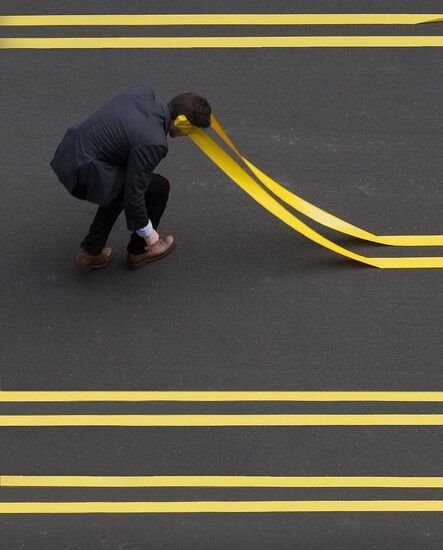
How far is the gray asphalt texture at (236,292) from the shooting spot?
29.5 ft

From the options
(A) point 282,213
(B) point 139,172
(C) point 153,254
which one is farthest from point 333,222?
(B) point 139,172

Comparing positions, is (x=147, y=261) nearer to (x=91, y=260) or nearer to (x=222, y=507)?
(x=91, y=260)

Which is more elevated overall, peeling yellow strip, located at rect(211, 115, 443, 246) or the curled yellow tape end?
the curled yellow tape end

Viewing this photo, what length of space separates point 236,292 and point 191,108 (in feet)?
4.77

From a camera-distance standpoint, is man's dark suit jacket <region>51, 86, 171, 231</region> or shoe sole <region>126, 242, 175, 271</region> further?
shoe sole <region>126, 242, 175, 271</region>

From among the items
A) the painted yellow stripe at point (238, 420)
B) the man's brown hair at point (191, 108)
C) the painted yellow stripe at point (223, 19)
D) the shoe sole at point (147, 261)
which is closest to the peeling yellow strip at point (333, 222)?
the shoe sole at point (147, 261)

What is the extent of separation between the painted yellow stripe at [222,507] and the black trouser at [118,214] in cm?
188

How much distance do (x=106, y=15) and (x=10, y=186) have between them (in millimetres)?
1898

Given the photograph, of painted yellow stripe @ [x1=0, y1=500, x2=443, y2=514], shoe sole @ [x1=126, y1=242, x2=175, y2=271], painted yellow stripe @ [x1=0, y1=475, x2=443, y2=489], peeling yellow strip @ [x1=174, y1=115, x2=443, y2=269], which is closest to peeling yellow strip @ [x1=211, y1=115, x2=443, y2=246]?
peeling yellow strip @ [x1=174, y1=115, x2=443, y2=269]

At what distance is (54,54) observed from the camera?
11.5 metres

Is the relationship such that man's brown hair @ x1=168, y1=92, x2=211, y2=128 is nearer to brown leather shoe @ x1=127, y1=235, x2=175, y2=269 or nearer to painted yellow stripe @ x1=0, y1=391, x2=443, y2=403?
brown leather shoe @ x1=127, y1=235, x2=175, y2=269

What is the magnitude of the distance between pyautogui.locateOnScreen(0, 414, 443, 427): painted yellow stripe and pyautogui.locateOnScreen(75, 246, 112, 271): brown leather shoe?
3.98 ft

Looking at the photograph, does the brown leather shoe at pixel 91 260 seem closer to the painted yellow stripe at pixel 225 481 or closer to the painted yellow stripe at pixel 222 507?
the painted yellow stripe at pixel 225 481

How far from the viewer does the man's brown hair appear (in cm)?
920
